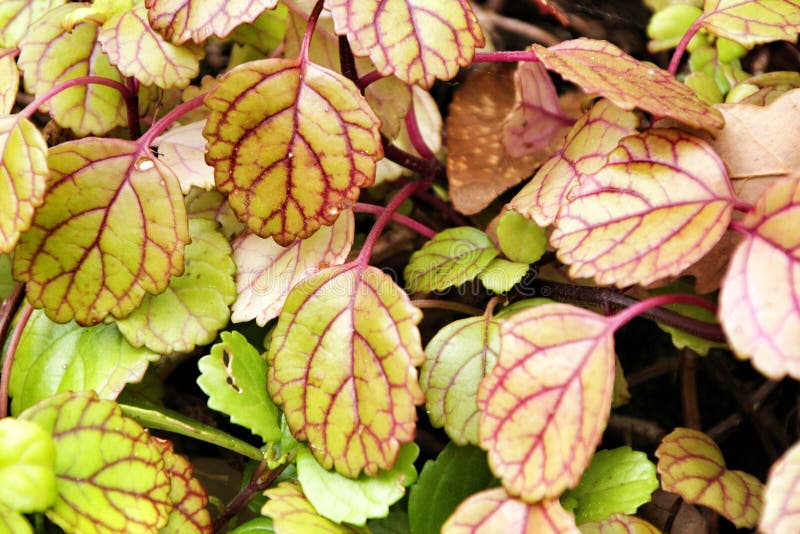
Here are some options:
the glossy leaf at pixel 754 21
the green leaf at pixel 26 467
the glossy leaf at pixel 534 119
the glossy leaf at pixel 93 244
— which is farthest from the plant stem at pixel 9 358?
the glossy leaf at pixel 754 21

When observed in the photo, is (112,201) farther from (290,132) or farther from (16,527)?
(16,527)

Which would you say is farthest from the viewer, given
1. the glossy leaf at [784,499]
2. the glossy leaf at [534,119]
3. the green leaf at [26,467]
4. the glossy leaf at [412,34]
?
the glossy leaf at [534,119]

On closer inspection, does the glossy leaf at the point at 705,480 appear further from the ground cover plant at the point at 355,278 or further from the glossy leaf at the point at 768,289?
the glossy leaf at the point at 768,289

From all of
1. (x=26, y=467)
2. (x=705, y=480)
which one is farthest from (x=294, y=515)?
(x=705, y=480)

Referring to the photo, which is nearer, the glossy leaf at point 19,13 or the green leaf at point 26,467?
the green leaf at point 26,467

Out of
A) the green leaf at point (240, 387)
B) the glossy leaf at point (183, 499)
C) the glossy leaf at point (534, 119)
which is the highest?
the glossy leaf at point (534, 119)

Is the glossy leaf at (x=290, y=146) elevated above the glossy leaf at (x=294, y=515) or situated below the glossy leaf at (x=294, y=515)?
above

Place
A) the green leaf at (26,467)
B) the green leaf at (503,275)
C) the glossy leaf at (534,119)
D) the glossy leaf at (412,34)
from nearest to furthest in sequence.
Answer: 1. the green leaf at (26,467)
2. the glossy leaf at (412,34)
3. the green leaf at (503,275)
4. the glossy leaf at (534,119)
